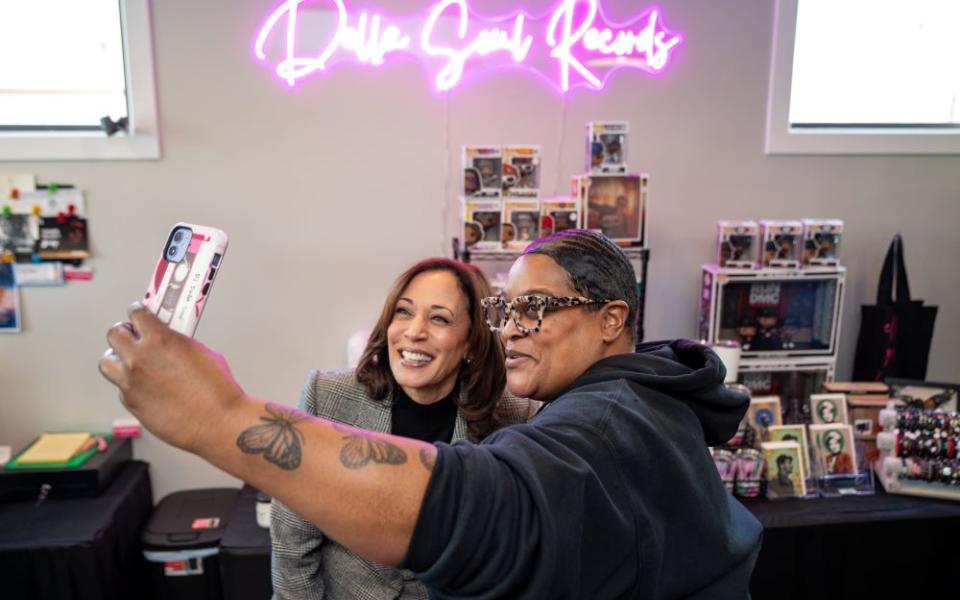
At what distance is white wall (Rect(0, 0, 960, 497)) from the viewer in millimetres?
2994

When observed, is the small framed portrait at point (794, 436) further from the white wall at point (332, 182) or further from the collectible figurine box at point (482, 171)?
the collectible figurine box at point (482, 171)

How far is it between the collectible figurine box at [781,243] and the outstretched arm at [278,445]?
Answer: 278 cm

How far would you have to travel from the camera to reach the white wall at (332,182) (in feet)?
9.82

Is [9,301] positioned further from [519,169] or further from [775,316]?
[775,316]

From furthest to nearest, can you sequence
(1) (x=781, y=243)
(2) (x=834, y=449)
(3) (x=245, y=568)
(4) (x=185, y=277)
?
(1) (x=781, y=243) → (2) (x=834, y=449) → (3) (x=245, y=568) → (4) (x=185, y=277)

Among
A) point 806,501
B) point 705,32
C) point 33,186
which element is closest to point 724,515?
point 806,501

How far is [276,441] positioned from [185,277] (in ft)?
0.99

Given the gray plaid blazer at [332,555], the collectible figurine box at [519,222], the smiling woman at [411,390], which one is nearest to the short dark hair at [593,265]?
the smiling woman at [411,390]

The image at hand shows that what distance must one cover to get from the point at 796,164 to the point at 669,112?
750 mm

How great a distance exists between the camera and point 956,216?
3.65 meters

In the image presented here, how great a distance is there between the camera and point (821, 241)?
312 cm

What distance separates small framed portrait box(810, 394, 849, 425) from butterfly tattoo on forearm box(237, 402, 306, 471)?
2854 millimetres

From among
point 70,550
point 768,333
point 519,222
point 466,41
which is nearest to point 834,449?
point 768,333

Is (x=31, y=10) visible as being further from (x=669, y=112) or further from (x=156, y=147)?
(x=669, y=112)
